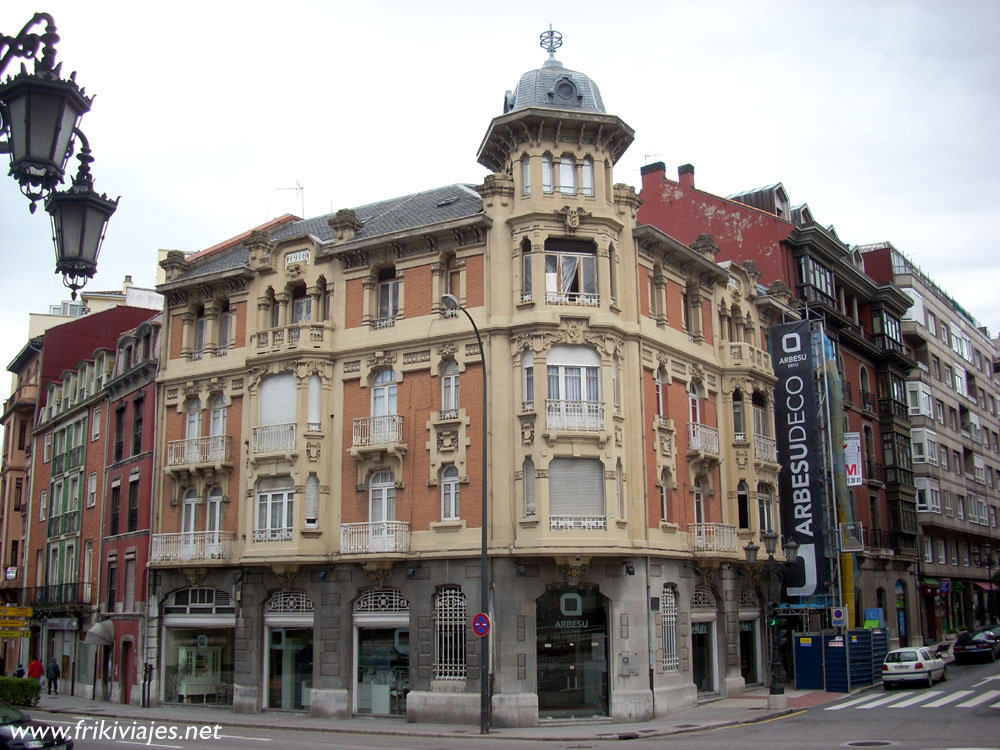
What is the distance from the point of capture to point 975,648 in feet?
145

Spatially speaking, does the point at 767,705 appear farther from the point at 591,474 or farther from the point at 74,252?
the point at 74,252

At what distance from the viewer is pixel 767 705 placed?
30.4 m

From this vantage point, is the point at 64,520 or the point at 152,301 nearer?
the point at 64,520

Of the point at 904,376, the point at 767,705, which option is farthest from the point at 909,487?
the point at 767,705

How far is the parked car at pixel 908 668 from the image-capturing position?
3416cm

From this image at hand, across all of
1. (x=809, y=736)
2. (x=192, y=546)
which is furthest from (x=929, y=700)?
(x=192, y=546)

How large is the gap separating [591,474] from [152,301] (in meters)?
38.1

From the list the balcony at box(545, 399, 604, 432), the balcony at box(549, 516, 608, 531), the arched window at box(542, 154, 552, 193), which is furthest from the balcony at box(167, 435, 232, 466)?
the arched window at box(542, 154, 552, 193)

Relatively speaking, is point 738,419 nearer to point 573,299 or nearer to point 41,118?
point 573,299

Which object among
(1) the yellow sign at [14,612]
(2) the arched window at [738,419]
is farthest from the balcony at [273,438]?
(2) the arched window at [738,419]

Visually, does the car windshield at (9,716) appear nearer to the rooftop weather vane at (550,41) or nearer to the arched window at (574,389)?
the arched window at (574,389)

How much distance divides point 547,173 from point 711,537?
539 inches

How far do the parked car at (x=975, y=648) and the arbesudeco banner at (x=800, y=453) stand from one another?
10.6 metres

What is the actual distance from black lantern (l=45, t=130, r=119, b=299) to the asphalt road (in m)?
16.2
